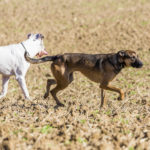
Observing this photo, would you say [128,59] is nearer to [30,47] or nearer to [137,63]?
[137,63]

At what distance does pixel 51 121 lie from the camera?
4.70 meters

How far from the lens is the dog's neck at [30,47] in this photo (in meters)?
7.49

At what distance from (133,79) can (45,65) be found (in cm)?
394

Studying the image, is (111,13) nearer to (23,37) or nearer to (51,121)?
(23,37)

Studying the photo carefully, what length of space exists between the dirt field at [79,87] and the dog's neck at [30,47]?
1.32 m

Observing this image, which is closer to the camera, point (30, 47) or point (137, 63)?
point (137, 63)

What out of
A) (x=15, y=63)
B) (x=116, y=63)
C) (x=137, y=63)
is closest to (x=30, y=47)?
(x=15, y=63)

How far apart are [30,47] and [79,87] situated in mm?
2638

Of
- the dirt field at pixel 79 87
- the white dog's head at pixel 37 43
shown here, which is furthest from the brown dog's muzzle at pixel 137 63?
the white dog's head at pixel 37 43

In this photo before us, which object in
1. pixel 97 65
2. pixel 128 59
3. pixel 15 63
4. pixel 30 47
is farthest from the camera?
pixel 30 47

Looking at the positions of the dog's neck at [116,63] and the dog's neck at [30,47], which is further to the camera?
the dog's neck at [30,47]

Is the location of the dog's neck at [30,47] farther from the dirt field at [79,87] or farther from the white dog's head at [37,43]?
the dirt field at [79,87]

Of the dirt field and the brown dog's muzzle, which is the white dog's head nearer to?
the dirt field

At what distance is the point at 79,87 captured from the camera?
9461 millimetres
